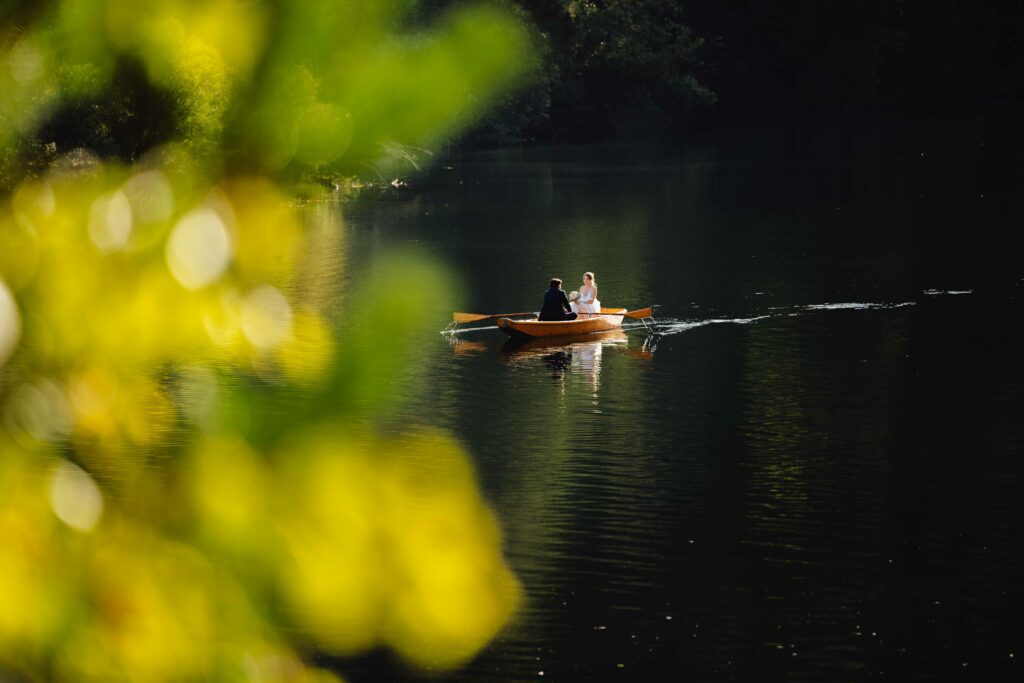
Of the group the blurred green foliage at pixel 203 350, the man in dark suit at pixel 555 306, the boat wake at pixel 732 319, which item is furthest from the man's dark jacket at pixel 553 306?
the blurred green foliage at pixel 203 350

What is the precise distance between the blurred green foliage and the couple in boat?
78.9 feet

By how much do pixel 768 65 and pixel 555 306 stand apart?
6186 centimetres

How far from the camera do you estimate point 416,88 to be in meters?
1.77

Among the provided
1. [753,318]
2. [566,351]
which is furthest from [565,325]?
[753,318]

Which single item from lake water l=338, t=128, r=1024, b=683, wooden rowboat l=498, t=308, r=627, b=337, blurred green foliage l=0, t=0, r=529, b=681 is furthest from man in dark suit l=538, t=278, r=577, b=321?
blurred green foliage l=0, t=0, r=529, b=681

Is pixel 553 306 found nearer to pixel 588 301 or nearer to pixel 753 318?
pixel 588 301

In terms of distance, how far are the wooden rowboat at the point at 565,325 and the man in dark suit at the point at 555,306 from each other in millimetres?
168

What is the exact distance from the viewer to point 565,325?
26.5m

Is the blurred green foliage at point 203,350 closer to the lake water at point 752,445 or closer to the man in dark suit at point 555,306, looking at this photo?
the lake water at point 752,445

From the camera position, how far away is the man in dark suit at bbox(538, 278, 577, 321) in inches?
1043

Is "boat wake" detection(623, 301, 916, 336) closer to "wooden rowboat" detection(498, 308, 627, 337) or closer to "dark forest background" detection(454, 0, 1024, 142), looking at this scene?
"wooden rowboat" detection(498, 308, 627, 337)

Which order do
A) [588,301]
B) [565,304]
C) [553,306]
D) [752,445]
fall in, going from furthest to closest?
[588,301] < [565,304] < [553,306] < [752,445]

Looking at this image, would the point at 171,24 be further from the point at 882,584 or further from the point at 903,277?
the point at 903,277

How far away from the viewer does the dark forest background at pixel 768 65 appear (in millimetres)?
80000
